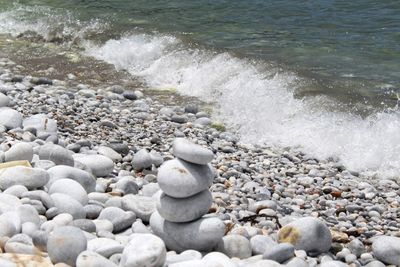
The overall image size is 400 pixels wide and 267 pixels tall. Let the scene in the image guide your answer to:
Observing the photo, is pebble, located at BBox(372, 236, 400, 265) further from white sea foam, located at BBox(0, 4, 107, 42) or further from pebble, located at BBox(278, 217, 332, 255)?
white sea foam, located at BBox(0, 4, 107, 42)

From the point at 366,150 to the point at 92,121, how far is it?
3212mm

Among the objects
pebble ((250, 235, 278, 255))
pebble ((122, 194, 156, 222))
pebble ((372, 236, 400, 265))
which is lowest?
pebble ((372, 236, 400, 265))

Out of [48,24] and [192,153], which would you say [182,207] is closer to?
[192,153]

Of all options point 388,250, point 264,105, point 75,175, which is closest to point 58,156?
point 75,175

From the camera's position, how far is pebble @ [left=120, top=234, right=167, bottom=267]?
3.94 meters

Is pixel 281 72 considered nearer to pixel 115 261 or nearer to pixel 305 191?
pixel 305 191

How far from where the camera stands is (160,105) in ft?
32.8

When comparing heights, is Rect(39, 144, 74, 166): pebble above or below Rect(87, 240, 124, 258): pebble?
below

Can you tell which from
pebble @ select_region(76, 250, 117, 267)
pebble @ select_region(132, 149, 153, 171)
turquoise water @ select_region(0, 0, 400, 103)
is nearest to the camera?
pebble @ select_region(76, 250, 117, 267)

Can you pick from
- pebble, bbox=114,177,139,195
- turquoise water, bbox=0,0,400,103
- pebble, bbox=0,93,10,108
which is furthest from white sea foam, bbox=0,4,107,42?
pebble, bbox=114,177,139,195

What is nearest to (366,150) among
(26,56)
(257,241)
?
(257,241)

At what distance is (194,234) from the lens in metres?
4.51

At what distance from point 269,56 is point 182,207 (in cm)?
834

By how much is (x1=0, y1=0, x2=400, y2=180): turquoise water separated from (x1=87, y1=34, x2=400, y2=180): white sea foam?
0.02 m
